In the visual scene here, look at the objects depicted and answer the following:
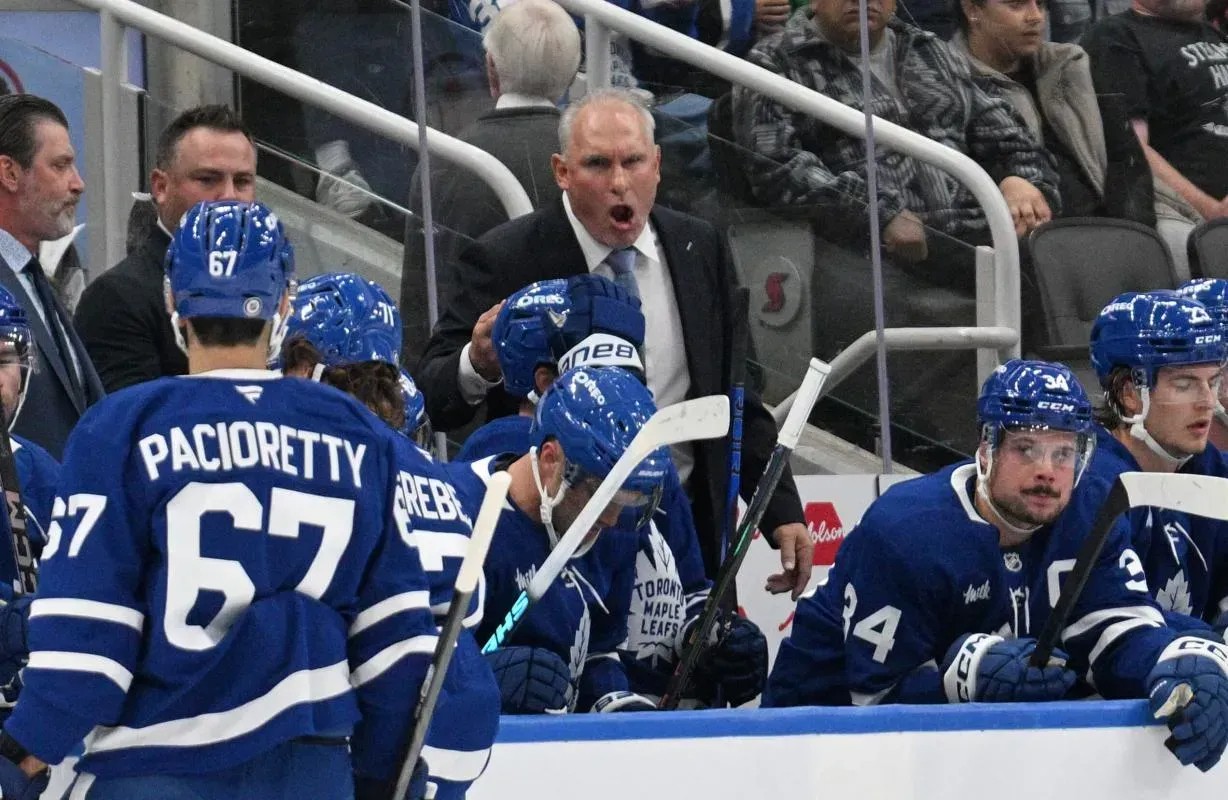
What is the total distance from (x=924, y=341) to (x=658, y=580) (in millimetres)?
1352

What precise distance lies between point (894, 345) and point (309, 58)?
1.24m

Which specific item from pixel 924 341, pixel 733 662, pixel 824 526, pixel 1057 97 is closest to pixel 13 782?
pixel 733 662

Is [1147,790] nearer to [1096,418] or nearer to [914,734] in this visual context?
[914,734]

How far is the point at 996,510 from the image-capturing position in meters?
3.07

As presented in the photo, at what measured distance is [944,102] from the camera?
435cm

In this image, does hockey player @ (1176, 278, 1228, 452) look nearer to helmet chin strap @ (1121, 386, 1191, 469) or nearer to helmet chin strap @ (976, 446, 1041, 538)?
helmet chin strap @ (1121, 386, 1191, 469)

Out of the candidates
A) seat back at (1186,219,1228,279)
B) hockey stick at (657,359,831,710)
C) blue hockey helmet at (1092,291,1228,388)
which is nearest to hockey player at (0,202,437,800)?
hockey stick at (657,359,831,710)

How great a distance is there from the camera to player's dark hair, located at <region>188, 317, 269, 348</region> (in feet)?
6.39

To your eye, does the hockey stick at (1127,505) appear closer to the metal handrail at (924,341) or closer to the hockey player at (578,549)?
the hockey player at (578,549)

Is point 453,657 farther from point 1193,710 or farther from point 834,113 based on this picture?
point 834,113

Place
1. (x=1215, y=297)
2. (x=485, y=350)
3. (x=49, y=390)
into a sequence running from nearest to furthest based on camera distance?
(x=49, y=390) < (x=485, y=350) < (x=1215, y=297)

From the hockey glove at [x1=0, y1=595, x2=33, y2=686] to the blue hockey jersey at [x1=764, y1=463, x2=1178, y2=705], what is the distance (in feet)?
3.95

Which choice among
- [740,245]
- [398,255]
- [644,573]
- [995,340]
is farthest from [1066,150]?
[644,573]

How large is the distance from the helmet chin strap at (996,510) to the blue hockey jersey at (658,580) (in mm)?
419
